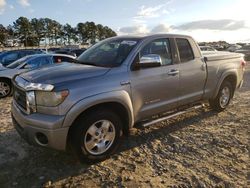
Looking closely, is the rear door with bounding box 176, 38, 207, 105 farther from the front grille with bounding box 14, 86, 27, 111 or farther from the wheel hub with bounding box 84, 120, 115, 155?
the front grille with bounding box 14, 86, 27, 111

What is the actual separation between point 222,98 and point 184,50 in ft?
6.45

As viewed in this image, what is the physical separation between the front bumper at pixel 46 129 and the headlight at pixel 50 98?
159 mm

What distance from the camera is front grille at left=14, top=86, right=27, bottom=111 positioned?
3994 mm

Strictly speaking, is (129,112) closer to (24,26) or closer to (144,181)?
(144,181)

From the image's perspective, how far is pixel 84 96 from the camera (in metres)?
3.78

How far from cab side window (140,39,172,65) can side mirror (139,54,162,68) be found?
0.62 feet

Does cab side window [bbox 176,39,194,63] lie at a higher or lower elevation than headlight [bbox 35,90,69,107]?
higher

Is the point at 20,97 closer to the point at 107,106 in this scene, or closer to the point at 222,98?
the point at 107,106

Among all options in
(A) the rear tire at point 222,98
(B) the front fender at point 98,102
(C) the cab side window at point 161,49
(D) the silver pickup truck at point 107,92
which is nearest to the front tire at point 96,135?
(D) the silver pickup truck at point 107,92

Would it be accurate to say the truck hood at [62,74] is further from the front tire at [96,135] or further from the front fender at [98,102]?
the front tire at [96,135]

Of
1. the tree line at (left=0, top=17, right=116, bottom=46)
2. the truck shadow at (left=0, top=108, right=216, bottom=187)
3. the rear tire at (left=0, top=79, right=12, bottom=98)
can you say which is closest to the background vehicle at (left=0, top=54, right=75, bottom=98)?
the rear tire at (left=0, top=79, right=12, bottom=98)

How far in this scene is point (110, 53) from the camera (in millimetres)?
4770

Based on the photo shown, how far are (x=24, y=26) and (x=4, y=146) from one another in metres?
82.6

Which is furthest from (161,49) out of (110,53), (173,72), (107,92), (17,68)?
(17,68)
